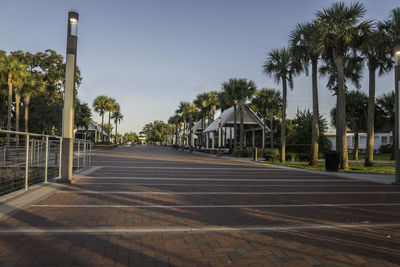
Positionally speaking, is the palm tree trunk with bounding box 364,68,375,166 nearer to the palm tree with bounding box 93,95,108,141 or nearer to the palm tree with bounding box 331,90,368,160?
the palm tree with bounding box 331,90,368,160

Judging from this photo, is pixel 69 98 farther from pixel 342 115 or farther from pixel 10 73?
pixel 10 73

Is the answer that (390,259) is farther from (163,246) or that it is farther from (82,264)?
(82,264)

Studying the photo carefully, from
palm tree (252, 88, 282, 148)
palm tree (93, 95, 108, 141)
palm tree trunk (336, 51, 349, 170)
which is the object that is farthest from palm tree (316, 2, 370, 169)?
palm tree (93, 95, 108, 141)

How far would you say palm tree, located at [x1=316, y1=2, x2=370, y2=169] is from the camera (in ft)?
53.4

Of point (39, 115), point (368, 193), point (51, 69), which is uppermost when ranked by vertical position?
point (51, 69)

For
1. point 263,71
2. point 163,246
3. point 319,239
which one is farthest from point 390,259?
point 263,71

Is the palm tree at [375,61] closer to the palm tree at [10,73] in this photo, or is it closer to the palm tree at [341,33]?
the palm tree at [341,33]

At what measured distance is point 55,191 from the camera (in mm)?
7961

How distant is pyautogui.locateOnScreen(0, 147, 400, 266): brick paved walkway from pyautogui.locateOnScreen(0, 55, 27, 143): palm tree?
2741cm

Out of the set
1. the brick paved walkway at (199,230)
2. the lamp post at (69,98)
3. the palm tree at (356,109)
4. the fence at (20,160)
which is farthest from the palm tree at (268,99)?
the brick paved walkway at (199,230)

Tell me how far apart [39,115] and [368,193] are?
1730 inches

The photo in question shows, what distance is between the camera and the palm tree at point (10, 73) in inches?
1165

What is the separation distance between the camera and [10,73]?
30.0m

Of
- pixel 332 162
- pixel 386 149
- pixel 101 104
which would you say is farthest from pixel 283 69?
pixel 101 104
